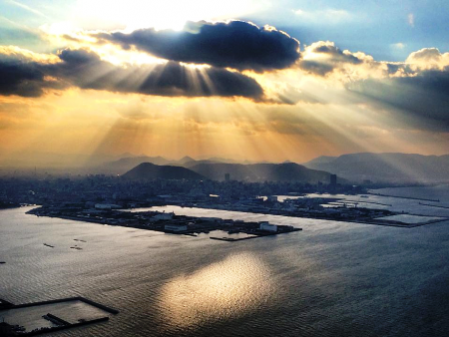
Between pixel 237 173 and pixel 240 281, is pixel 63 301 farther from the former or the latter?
pixel 237 173

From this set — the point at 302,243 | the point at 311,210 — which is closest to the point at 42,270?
the point at 302,243

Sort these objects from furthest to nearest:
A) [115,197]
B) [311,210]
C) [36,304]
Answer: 1. [115,197]
2. [311,210]
3. [36,304]

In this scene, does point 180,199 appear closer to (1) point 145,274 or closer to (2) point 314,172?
(1) point 145,274

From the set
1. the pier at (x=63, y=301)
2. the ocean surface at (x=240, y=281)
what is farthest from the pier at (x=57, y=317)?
the ocean surface at (x=240, y=281)

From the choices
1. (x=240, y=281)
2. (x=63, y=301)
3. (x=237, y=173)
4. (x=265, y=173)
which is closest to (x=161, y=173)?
(x=237, y=173)

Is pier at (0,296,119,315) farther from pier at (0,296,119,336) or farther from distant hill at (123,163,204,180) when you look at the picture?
distant hill at (123,163,204,180)

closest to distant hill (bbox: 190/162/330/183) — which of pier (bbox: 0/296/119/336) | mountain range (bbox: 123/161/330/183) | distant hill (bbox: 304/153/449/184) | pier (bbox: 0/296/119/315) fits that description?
mountain range (bbox: 123/161/330/183)

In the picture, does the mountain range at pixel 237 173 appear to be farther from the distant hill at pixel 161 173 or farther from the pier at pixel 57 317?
the pier at pixel 57 317
